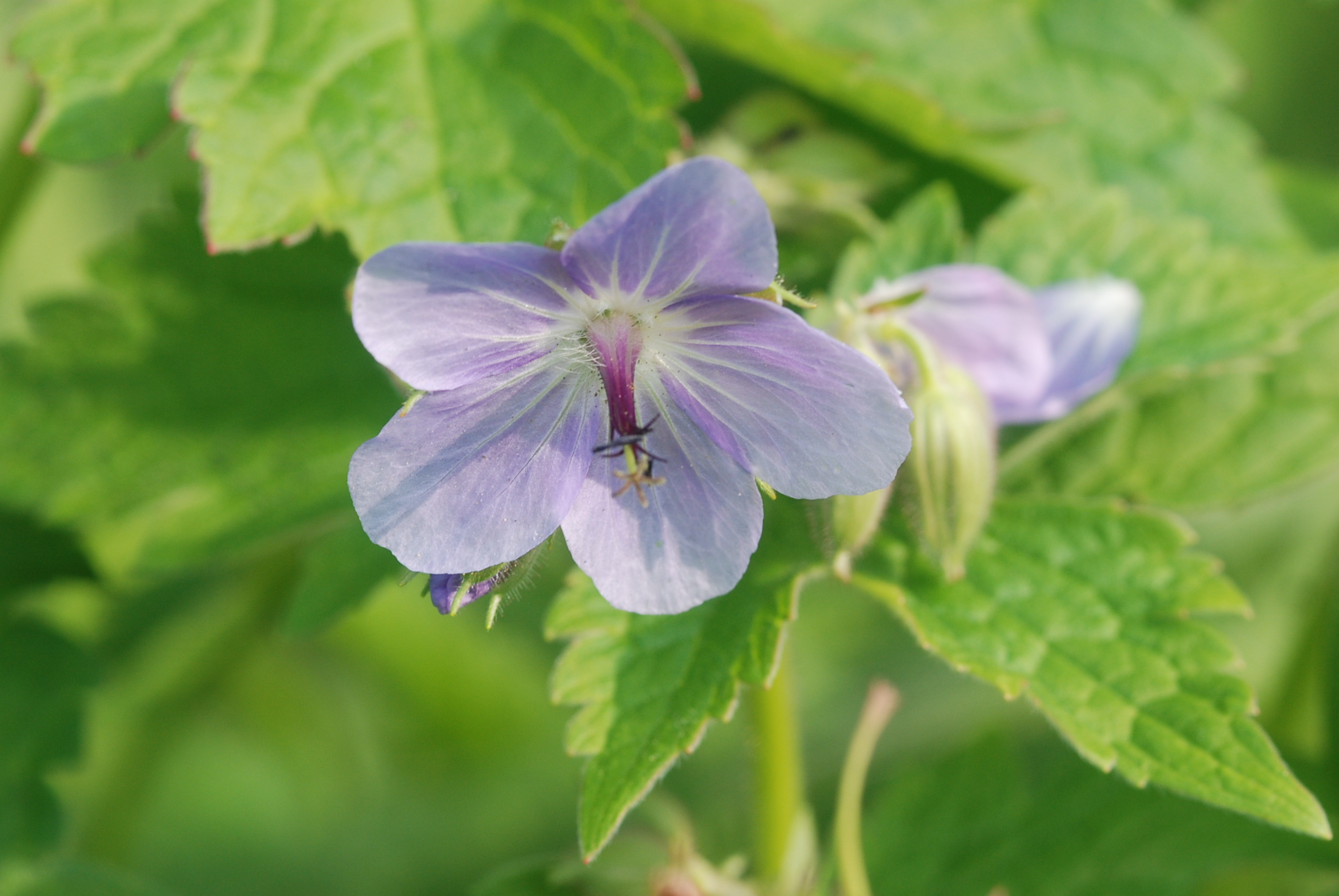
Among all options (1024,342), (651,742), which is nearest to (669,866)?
(651,742)

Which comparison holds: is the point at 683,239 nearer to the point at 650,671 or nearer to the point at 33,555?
the point at 650,671

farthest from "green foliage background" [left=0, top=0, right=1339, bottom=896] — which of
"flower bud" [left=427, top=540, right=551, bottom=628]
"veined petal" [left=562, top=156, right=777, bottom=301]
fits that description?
"veined petal" [left=562, top=156, right=777, bottom=301]

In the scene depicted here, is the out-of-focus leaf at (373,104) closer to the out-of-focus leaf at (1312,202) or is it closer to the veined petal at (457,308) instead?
the veined petal at (457,308)

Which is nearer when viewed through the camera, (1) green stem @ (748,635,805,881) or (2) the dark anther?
(2) the dark anther

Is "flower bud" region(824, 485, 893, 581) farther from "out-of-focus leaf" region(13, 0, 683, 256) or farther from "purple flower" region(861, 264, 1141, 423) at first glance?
"out-of-focus leaf" region(13, 0, 683, 256)

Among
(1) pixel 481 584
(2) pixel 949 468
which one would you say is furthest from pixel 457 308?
(2) pixel 949 468

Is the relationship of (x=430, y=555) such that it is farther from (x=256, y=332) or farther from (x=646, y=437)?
(x=256, y=332)

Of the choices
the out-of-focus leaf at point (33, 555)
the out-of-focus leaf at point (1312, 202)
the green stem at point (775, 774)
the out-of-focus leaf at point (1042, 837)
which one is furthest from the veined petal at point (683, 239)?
the out-of-focus leaf at point (1312, 202)
